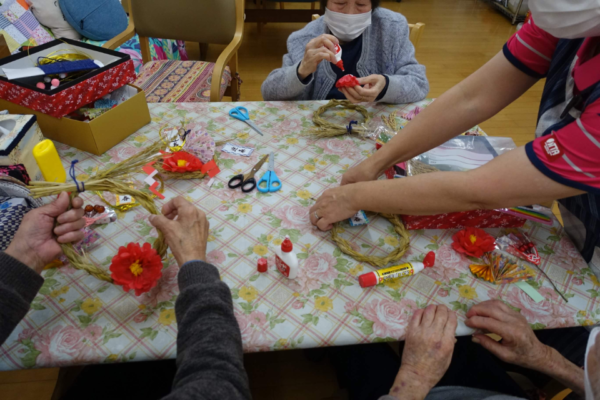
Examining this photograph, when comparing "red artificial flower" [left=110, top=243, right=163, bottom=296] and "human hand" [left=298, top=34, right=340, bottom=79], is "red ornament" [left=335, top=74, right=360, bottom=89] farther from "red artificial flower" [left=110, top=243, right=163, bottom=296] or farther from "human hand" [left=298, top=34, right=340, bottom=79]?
"red artificial flower" [left=110, top=243, right=163, bottom=296]

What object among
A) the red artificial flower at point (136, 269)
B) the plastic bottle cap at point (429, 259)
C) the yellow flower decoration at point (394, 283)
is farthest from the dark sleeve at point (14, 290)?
the plastic bottle cap at point (429, 259)

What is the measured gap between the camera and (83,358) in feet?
2.21

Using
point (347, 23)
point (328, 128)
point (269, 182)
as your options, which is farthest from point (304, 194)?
point (347, 23)

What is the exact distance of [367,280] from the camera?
808 mm

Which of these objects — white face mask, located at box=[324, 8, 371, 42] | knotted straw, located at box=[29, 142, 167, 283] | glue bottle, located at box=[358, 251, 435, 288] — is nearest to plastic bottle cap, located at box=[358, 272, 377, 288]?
glue bottle, located at box=[358, 251, 435, 288]

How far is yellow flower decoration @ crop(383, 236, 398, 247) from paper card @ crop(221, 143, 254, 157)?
0.51 m

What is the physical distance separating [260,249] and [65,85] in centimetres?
73

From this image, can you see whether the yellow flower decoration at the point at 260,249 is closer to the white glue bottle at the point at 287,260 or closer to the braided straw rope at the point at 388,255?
the white glue bottle at the point at 287,260

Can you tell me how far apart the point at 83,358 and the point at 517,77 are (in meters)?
1.21

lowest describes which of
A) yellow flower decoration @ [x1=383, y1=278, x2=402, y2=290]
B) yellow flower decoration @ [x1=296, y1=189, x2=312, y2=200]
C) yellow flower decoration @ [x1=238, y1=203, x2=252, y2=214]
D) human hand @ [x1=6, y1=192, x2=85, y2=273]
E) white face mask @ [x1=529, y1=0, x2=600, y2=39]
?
yellow flower decoration @ [x1=383, y1=278, x2=402, y2=290]

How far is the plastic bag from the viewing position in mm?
1051

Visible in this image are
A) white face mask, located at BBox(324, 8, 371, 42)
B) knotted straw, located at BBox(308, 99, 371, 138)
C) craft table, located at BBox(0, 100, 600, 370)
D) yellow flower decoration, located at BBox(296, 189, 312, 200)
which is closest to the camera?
craft table, located at BBox(0, 100, 600, 370)

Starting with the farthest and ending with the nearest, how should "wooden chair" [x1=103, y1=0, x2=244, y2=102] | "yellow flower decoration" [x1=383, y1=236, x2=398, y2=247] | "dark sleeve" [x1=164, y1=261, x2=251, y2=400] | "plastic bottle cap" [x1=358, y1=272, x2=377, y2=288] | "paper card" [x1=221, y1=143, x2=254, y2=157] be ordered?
1. "wooden chair" [x1=103, y1=0, x2=244, y2=102]
2. "paper card" [x1=221, y1=143, x2=254, y2=157]
3. "yellow flower decoration" [x1=383, y1=236, x2=398, y2=247]
4. "plastic bottle cap" [x1=358, y1=272, x2=377, y2=288]
5. "dark sleeve" [x1=164, y1=261, x2=251, y2=400]

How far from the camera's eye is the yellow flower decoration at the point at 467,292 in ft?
2.69
